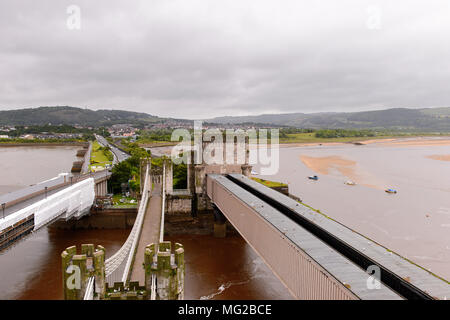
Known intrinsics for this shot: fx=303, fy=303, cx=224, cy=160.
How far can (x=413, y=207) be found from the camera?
32.6 metres

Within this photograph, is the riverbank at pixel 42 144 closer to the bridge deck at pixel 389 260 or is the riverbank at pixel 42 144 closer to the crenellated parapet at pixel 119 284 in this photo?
the bridge deck at pixel 389 260

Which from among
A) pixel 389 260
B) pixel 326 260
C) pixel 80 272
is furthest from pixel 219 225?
pixel 80 272

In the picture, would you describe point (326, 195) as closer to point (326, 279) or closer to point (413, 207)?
point (413, 207)

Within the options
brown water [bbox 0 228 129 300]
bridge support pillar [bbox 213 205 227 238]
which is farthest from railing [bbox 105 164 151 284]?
bridge support pillar [bbox 213 205 227 238]

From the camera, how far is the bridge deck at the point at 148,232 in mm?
11914

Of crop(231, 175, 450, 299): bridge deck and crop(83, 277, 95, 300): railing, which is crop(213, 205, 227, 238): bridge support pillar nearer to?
crop(231, 175, 450, 299): bridge deck

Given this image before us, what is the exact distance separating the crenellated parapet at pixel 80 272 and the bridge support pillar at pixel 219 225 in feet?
53.3

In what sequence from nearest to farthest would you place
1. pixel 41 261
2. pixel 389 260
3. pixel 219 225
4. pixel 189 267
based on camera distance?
1. pixel 389 260
2. pixel 189 267
3. pixel 41 261
4. pixel 219 225

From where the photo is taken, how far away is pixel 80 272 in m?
8.05

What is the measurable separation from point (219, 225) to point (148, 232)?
8920mm

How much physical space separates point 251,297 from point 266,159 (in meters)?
61.4

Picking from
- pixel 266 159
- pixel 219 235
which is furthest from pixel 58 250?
pixel 266 159

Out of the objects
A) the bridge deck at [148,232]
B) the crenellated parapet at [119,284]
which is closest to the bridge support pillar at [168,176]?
the bridge deck at [148,232]

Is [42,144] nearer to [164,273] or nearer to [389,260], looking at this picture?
[164,273]
